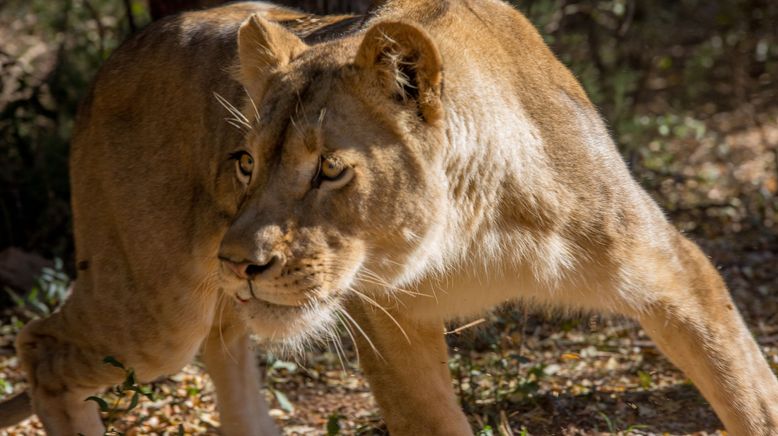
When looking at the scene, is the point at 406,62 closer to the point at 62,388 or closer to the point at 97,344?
the point at 97,344

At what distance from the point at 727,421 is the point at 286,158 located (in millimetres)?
1826

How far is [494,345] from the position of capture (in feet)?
16.2

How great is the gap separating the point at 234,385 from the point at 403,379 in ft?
3.67

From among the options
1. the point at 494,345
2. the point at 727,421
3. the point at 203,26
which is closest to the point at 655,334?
the point at 727,421

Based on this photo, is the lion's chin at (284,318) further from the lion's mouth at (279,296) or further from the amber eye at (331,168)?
the amber eye at (331,168)

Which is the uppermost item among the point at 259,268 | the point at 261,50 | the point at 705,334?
the point at 261,50

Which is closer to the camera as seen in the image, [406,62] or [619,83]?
[406,62]

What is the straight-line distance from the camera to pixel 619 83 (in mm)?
7707

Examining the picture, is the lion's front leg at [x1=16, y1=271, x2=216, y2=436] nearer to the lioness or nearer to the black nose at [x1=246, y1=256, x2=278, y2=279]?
the lioness

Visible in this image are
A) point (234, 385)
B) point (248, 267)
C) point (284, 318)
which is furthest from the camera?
point (234, 385)

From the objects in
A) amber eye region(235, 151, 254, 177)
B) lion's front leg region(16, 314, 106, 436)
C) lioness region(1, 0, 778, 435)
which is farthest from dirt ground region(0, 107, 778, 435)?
amber eye region(235, 151, 254, 177)

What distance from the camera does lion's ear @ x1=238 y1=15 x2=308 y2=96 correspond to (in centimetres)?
369

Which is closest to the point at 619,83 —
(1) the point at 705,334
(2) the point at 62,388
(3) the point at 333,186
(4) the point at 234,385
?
(4) the point at 234,385

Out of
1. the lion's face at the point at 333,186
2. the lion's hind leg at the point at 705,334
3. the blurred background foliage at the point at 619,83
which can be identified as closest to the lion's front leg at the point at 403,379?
the lion's face at the point at 333,186
